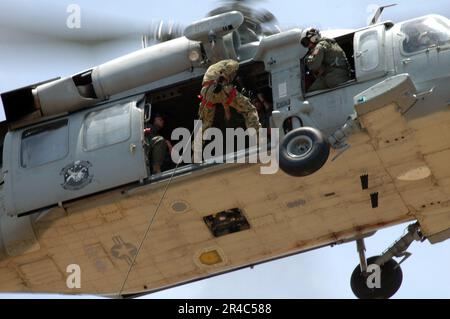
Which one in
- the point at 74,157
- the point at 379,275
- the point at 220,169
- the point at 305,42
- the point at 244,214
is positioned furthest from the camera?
the point at 379,275

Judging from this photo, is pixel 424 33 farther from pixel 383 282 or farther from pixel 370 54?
pixel 383 282

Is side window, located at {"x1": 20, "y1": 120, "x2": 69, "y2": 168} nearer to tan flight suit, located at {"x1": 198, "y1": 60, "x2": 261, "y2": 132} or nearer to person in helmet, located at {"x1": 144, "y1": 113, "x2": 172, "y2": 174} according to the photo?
person in helmet, located at {"x1": 144, "y1": 113, "x2": 172, "y2": 174}

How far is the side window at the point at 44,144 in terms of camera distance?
14031 mm

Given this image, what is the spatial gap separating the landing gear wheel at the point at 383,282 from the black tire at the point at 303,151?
2678 mm

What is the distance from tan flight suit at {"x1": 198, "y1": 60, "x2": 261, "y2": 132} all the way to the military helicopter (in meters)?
0.35

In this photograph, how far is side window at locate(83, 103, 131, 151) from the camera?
13742 mm

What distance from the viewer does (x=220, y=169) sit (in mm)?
13031

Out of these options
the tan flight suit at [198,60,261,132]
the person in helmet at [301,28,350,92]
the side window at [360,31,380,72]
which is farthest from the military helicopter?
the tan flight suit at [198,60,261,132]

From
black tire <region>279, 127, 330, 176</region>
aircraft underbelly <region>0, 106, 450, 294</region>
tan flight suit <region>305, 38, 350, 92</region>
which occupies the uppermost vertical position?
tan flight suit <region>305, 38, 350, 92</region>

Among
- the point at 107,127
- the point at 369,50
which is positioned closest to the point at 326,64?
the point at 369,50

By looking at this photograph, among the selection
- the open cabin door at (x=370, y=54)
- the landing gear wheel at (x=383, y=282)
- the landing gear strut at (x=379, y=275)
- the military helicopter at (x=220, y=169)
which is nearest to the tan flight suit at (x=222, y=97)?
the military helicopter at (x=220, y=169)

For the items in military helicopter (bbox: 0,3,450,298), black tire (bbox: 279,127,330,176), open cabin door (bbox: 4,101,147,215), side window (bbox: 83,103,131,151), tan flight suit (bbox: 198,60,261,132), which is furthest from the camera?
side window (bbox: 83,103,131,151)

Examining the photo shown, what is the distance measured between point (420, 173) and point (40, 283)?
17.1 feet

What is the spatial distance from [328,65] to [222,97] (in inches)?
49.1
